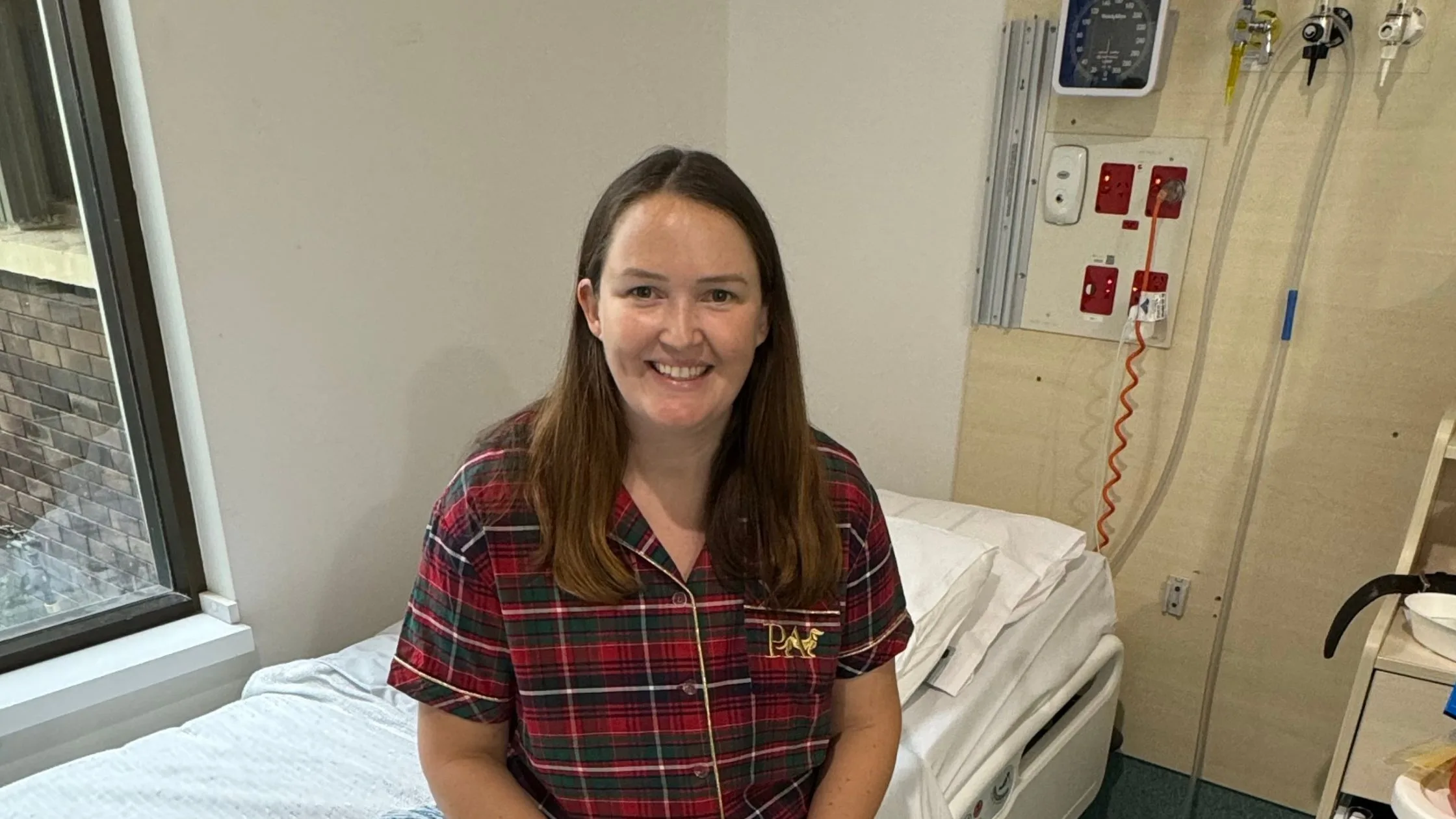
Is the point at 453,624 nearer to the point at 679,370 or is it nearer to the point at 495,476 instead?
the point at 495,476

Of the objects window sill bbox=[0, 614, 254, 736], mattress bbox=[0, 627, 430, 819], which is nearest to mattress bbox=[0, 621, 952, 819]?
mattress bbox=[0, 627, 430, 819]

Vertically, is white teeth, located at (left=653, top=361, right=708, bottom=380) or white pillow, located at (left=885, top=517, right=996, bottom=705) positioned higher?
white teeth, located at (left=653, top=361, right=708, bottom=380)

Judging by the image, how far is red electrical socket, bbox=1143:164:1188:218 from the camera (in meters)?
1.86

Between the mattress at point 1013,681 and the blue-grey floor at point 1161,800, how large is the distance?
17.0 inches

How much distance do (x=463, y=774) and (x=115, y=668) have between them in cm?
85

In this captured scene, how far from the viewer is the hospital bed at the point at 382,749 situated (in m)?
1.32

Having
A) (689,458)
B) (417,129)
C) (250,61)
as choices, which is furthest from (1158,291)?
(250,61)

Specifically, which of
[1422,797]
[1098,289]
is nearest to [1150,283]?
[1098,289]

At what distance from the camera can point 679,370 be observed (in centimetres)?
98

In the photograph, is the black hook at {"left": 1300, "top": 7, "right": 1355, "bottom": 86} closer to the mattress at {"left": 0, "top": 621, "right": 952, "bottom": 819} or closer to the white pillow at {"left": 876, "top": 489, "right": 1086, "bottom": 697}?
the white pillow at {"left": 876, "top": 489, "right": 1086, "bottom": 697}

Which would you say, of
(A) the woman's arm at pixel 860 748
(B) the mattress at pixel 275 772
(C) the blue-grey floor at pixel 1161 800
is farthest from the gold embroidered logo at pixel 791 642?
(C) the blue-grey floor at pixel 1161 800

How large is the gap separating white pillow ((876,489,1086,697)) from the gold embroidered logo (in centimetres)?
58

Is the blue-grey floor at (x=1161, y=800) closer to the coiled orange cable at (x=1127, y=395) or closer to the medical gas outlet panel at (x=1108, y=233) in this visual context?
the coiled orange cable at (x=1127, y=395)

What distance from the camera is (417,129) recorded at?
Answer: 1800mm
